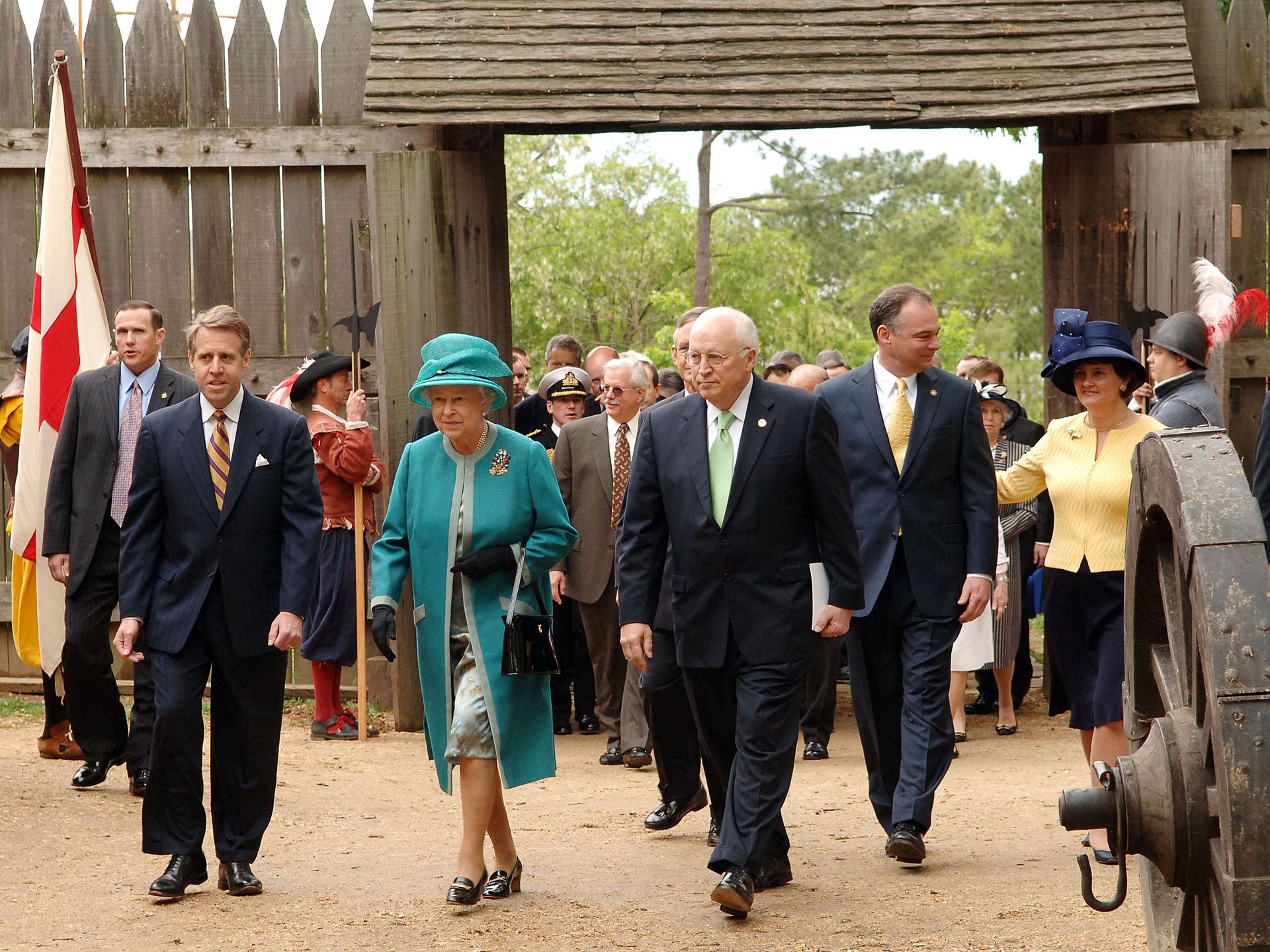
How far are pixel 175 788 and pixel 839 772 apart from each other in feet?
11.8

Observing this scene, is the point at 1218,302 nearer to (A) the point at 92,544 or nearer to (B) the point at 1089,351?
(B) the point at 1089,351

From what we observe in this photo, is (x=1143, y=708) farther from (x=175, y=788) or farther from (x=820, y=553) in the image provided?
(x=175, y=788)

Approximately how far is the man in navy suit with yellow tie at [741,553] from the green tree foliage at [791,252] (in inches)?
853

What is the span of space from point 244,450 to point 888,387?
7.78ft

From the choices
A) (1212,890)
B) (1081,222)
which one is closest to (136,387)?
(1081,222)

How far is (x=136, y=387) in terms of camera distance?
6723mm

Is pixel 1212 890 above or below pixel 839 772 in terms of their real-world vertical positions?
above

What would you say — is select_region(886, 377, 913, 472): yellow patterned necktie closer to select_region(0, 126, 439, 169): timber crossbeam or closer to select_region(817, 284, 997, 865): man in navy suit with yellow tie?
select_region(817, 284, 997, 865): man in navy suit with yellow tie

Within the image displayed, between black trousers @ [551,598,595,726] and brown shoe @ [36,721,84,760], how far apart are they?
8.59 feet

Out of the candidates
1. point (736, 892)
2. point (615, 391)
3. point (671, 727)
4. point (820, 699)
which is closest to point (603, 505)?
point (615, 391)

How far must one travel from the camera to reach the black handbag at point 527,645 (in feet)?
16.4

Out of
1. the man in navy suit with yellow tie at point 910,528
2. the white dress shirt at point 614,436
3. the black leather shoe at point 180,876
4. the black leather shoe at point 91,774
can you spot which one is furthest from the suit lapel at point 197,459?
the white dress shirt at point 614,436

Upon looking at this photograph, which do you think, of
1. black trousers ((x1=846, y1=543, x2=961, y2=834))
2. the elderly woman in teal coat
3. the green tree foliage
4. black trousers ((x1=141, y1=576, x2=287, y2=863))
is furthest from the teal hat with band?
the green tree foliage

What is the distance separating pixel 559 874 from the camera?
18.0ft
